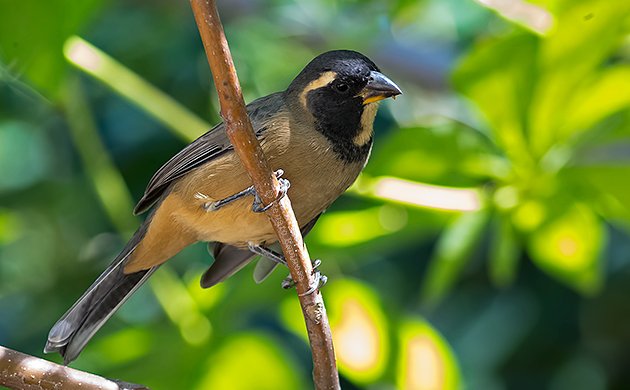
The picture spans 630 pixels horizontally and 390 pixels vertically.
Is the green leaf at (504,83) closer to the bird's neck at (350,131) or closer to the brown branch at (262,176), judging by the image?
the bird's neck at (350,131)

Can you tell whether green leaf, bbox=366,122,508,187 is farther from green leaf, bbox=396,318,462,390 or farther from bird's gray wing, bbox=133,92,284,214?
green leaf, bbox=396,318,462,390

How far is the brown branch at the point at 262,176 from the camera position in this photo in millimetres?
1732

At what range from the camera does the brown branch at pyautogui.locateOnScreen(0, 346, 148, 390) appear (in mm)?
1876

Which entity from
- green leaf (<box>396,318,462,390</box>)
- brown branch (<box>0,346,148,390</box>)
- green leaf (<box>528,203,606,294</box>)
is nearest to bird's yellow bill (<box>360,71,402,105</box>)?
green leaf (<box>528,203,606,294</box>)

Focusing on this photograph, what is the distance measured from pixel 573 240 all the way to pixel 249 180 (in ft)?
2.86

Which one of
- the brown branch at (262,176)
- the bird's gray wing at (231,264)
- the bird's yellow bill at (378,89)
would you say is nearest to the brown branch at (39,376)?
the brown branch at (262,176)

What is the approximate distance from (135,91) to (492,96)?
1019mm

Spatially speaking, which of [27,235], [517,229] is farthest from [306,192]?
[27,235]

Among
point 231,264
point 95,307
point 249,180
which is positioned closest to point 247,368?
point 231,264

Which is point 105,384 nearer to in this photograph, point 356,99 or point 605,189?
point 356,99

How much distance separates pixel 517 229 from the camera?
9.79ft

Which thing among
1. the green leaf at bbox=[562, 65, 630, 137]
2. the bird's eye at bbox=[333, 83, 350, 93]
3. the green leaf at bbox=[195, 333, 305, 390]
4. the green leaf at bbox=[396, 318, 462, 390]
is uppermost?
the green leaf at bbox=[562, 65, 630, 137]

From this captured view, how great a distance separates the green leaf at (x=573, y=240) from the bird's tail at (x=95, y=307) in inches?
42.2

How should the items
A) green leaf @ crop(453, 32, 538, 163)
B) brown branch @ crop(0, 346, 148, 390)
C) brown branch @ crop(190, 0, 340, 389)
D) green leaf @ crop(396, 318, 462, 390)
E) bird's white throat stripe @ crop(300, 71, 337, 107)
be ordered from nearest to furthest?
brown branch @ crop(190, 0, 340, 389), brown branch @ crop(0, 346, 148, 390), green leaf @ crop(453, 32, 538, 163), bird's white throat stripe @ crop(300, 71, 337, 107), green leaf @ crop(396, 318, 462, 390)
